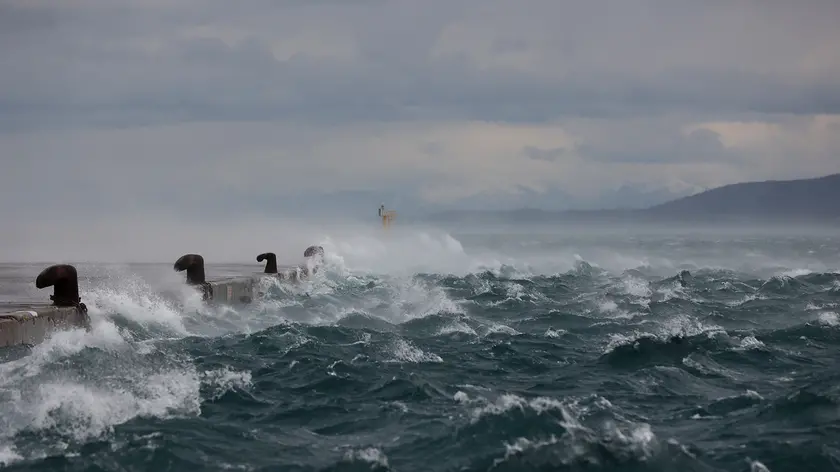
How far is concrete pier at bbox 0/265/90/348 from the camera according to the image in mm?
22781

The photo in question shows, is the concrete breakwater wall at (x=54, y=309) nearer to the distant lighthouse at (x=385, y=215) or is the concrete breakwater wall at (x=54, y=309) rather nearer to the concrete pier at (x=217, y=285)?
the concrete pier at (x=217, y=285)

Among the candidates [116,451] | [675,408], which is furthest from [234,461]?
[675,408]

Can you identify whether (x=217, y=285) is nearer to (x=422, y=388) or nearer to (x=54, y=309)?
(x=54, y=309)

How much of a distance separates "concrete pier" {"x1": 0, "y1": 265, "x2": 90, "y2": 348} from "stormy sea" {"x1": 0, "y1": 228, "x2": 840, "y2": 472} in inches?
25.5

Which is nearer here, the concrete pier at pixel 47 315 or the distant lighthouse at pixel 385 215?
the concrete pier at pixel 47 315

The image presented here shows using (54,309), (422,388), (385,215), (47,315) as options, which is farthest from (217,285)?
(385,215)

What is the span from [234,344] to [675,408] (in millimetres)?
12419

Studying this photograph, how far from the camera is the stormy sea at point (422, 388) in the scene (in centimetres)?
1459

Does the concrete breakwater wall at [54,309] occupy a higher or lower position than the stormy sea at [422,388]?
higher

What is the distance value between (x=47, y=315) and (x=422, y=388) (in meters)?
10.9

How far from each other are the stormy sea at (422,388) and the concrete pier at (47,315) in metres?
0.65

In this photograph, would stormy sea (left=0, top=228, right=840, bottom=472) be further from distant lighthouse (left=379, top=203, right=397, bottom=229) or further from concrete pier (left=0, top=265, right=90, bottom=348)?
distant lighthouse (left=379, top=203, right=397, bottom=229)

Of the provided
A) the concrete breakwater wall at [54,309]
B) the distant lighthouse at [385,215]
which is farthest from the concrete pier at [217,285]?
the distant lighthouse at [385,215]

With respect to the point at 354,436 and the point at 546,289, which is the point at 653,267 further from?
the point at 354,436
